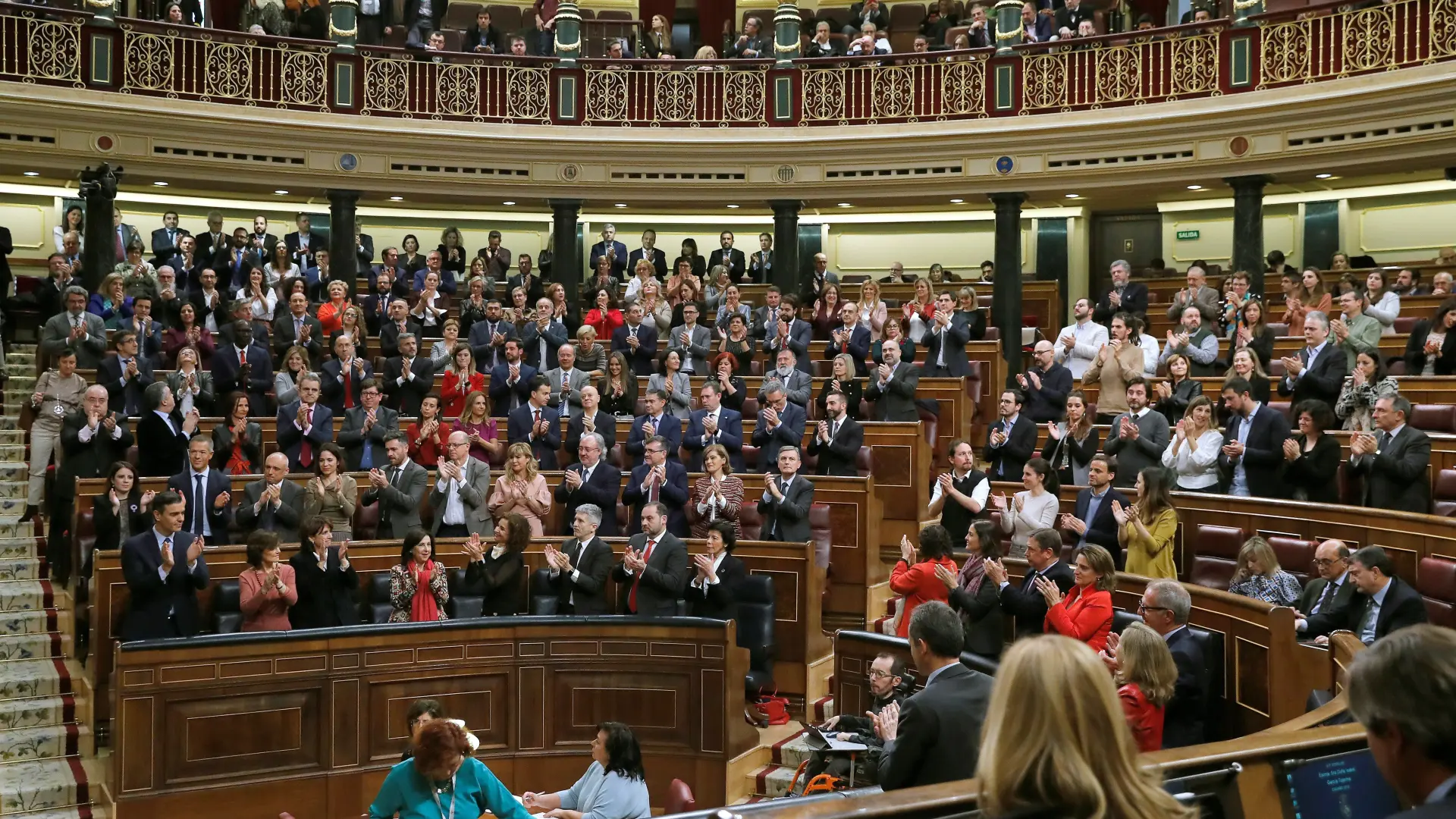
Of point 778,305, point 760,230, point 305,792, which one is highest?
point 760,230

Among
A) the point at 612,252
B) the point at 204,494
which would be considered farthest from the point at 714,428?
the point at 612,252

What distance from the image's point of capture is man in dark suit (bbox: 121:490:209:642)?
607 centimetres

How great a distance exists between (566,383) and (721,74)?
17.8 feet

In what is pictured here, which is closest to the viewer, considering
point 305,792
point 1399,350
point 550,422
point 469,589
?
point 305,792

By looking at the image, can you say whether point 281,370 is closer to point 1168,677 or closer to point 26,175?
point 26,175

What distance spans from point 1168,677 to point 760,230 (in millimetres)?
11830

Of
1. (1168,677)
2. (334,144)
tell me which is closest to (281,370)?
(334,144)

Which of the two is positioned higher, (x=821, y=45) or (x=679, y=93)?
(x=821, y=45)

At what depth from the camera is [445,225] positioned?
15039 mm

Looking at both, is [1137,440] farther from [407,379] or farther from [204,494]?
[204,494]

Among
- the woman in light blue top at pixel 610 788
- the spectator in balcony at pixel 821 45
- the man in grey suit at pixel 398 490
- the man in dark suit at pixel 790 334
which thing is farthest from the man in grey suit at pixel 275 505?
the spectator in balcony at pixel 821 45

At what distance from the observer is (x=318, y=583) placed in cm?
634

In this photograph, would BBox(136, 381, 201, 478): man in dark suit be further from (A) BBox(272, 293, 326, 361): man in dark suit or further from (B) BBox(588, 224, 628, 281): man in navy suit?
(B) BBox(588, 224, 628, 281): man in navy suit

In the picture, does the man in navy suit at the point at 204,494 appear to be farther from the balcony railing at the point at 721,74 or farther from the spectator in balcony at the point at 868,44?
A: the spectator in balcony at the point at 868,44
